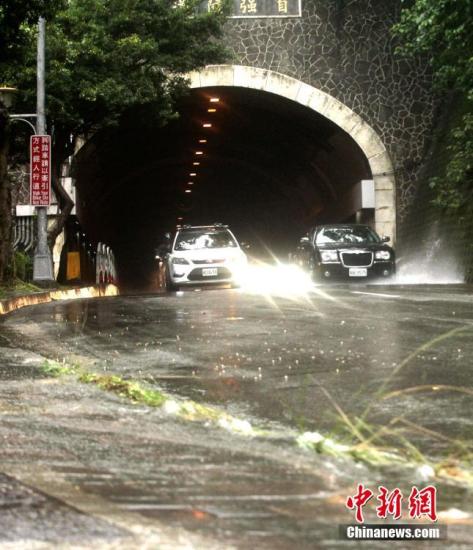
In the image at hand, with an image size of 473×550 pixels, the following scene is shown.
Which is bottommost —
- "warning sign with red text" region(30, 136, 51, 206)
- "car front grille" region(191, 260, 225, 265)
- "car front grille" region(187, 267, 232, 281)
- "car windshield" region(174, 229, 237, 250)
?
"car front grille" region(187, 267, 232, 281)

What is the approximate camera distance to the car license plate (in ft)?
77.7

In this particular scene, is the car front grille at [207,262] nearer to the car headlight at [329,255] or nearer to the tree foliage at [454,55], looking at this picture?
the car headlight at [329,255]

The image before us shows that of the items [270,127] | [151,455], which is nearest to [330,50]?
Result: [270,127]

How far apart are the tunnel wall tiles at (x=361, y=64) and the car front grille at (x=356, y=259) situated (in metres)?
8.18

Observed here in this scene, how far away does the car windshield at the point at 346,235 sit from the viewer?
80.5ft

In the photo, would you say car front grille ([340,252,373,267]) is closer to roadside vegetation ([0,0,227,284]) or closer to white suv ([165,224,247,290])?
white suv ([165,224,247,290])

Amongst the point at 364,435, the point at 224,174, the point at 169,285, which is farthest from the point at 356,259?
the point at 224,174

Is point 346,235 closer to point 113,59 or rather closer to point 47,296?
point 113,59

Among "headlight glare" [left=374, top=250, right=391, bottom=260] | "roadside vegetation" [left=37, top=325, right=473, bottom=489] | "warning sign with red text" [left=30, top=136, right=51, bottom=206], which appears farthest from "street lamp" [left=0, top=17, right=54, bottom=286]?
"roadside vegetation" [left=37, top=325, right=473, bottom=489]

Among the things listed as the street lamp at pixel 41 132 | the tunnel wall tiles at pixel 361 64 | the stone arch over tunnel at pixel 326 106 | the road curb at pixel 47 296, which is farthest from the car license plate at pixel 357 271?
the tunnel wall tiles at pixel 361 64

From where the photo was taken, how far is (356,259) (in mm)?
23719

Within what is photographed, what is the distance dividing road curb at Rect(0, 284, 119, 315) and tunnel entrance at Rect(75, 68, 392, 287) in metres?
4.94

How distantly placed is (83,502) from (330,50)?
99.3 feet

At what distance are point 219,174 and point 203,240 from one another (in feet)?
93.7
